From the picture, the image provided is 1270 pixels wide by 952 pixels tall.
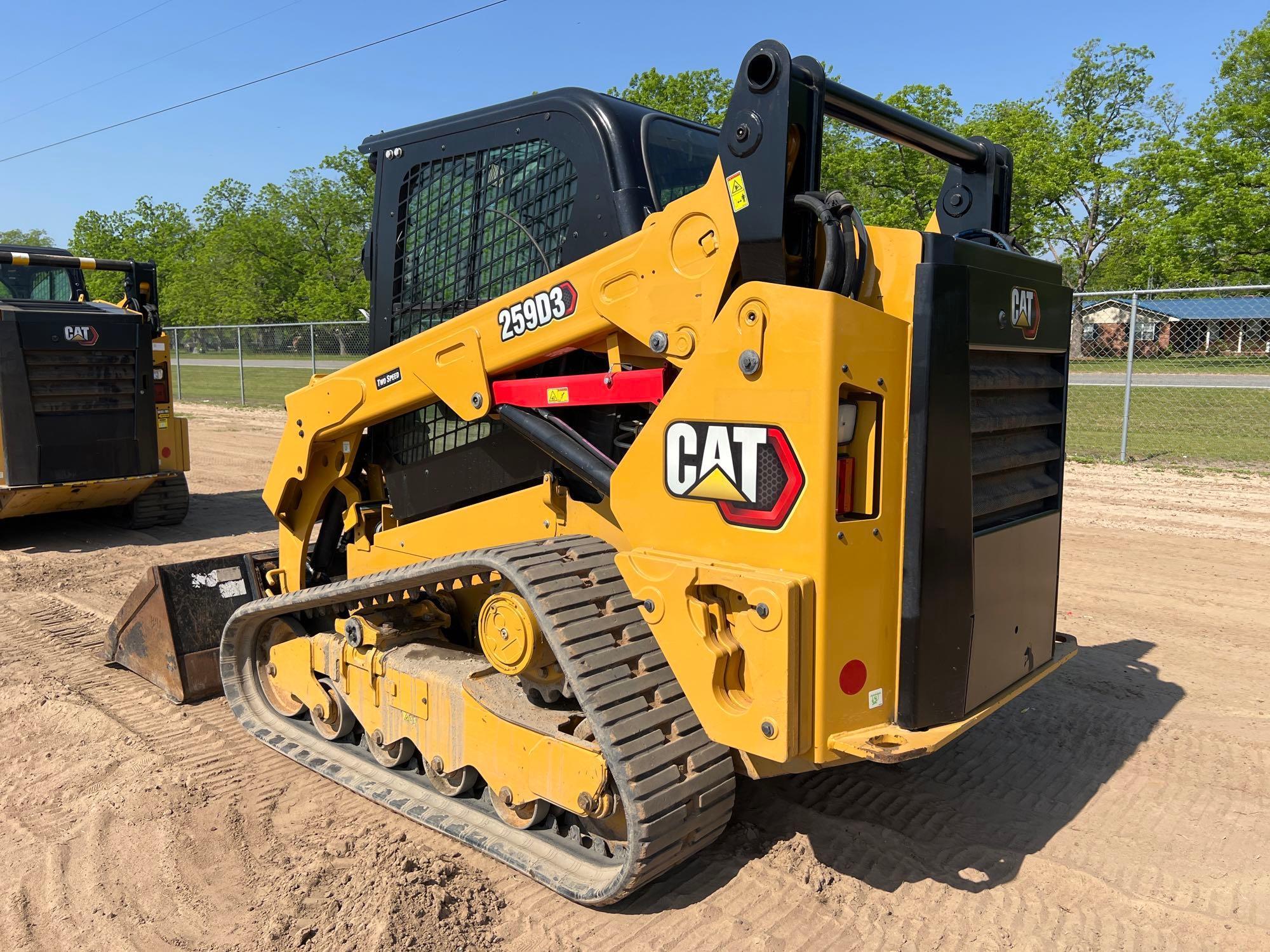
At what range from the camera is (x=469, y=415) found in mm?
3576

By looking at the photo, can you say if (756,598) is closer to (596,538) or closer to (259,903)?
(596,538)

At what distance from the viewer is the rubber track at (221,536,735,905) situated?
9.02ft

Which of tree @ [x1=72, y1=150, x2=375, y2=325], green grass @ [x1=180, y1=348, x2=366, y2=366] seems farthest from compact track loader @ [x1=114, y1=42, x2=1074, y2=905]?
tree @ [x1=72, y1=150, x2=375, y2=325]

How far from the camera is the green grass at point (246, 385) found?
76.4ft

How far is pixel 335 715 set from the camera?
422 cm

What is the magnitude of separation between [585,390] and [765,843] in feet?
5.53

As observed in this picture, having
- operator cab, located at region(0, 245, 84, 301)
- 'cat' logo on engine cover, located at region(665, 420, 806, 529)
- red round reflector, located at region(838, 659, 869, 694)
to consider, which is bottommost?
red round reflector, located at region(838, 659, 869, 694)

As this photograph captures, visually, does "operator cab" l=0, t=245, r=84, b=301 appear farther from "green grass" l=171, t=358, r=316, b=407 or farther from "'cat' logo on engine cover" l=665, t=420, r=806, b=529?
"green grass" l=171, t=358, r=316, b=407

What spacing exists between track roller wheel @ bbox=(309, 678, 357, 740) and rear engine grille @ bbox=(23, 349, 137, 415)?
543 centimetres

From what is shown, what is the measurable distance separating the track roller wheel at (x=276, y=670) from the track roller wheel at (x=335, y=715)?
0.98 feet

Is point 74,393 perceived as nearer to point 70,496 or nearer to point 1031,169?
point 70,496

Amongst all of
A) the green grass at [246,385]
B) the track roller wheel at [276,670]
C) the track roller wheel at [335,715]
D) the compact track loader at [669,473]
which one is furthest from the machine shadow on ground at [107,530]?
the green grass at [246,385]

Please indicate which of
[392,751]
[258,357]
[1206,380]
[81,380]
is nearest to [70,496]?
[81,380]

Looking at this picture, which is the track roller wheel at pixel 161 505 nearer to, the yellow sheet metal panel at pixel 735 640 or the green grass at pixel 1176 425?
the yellow sheet metal panel at pixel 735 640
